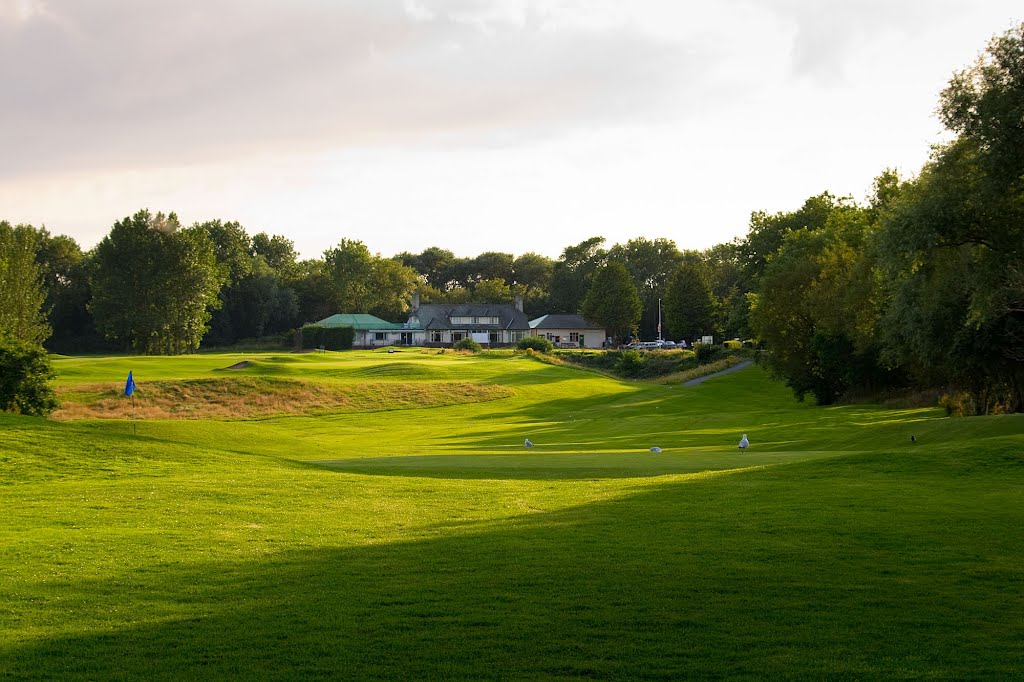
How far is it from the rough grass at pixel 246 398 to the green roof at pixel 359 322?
269 ft

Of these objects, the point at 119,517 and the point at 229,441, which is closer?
the point at 119,517

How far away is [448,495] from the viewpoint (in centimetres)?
1692

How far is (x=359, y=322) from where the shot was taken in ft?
486

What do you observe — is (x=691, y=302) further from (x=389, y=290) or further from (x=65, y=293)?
(x=65, y=293)

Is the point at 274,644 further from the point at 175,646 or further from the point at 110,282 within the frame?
the point at 110,282

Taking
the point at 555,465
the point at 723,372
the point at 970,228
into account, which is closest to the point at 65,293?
the point at 723,372

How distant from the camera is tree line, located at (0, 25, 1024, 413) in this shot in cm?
2798

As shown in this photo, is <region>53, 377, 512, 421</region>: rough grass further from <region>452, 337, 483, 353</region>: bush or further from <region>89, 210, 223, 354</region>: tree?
<region>89, 210, 223, 354</region>: tree

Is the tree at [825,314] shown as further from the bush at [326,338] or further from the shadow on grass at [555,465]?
the bush at [326,338]

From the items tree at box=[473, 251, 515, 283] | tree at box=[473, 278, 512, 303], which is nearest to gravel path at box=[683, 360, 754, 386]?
tree at box=[473, 278, 512, 303]

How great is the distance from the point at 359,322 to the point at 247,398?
92.1 m

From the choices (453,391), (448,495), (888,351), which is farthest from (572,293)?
(448,495)

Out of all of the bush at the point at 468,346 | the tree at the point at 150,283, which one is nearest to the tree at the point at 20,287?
the tree at the point at 150,283

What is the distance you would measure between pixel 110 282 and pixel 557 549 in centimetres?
10591
